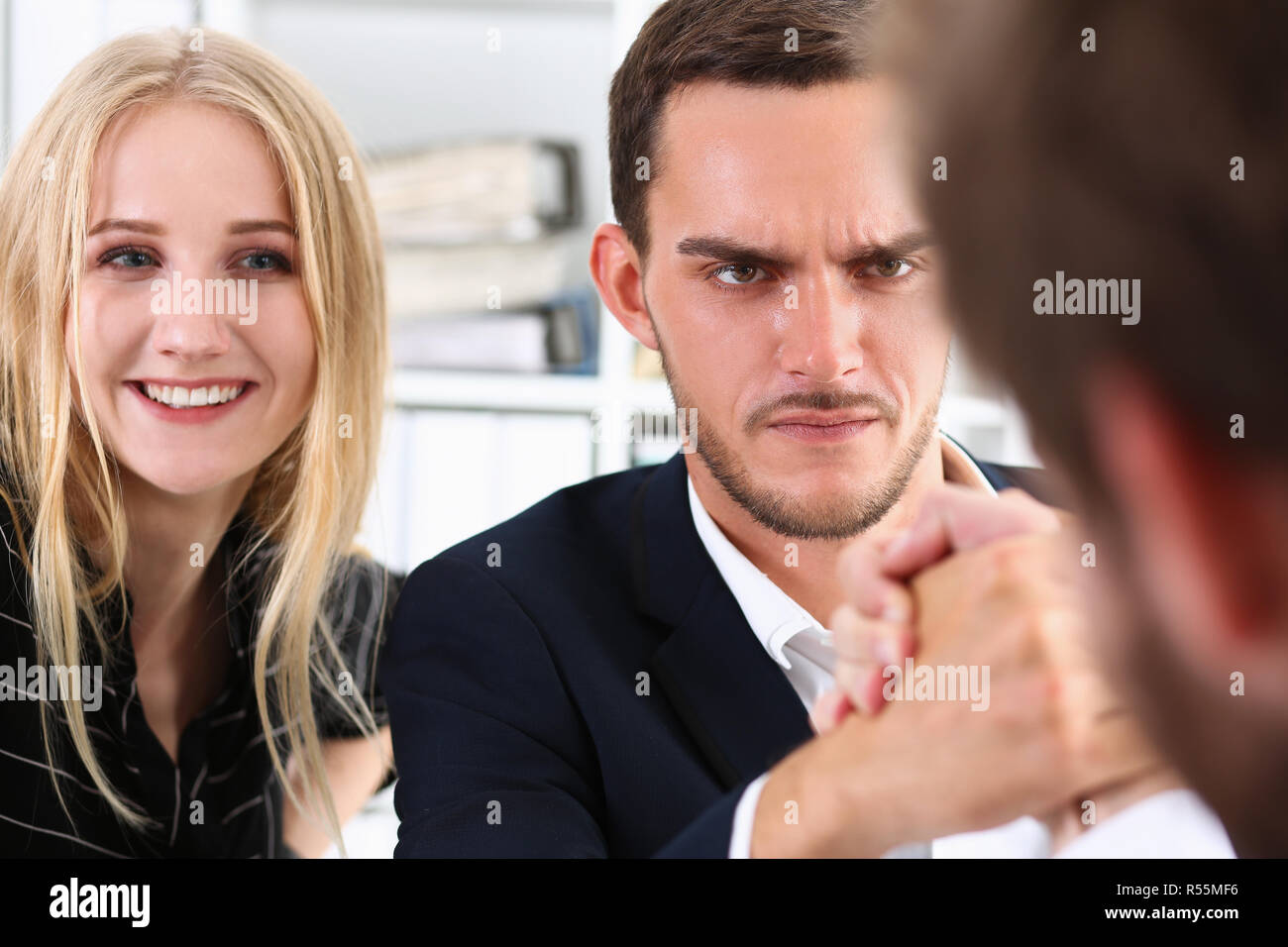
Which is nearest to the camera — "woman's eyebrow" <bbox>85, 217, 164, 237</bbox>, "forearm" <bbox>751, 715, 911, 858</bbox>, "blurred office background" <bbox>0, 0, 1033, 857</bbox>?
"forearm" <bbox>751, 715, 911, 858</bbox>

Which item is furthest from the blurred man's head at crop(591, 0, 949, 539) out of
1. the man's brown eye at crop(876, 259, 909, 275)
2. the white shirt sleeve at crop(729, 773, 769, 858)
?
the white shirt sleeve at crop(729, 773, 769, 858)

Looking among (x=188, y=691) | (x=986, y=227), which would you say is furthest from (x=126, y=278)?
(x=986, y=227)

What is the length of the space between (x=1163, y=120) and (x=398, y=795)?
56 centimetres

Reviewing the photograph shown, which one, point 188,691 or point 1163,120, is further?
point 188,691

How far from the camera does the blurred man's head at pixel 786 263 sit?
607 millimetres

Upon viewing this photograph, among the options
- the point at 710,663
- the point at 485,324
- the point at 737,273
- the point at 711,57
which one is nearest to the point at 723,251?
the point at 737,273

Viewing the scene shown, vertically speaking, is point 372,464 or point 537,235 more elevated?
point 537,235

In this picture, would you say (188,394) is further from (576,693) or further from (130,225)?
(576,693)

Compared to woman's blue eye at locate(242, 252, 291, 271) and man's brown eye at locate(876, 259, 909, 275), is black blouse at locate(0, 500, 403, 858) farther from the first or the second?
man's brown eye at locate(876, 259, 909, 275)

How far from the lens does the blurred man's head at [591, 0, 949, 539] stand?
61cm

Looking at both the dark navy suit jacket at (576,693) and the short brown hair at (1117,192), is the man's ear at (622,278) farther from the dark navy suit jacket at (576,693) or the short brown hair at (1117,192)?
the short brown hair at (1117,192)

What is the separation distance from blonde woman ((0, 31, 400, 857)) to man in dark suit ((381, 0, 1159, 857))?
17 cm

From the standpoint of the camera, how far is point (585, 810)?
0.62 meters

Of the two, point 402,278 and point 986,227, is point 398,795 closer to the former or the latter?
point 986,227
